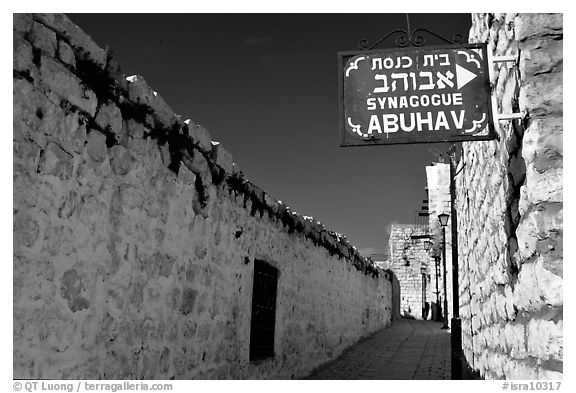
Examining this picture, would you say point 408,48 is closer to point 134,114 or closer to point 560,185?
point 560,185

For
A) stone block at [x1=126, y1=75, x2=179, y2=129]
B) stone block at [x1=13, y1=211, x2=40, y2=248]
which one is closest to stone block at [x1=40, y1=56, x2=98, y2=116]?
stone block at [x1=126, y1=75, x2=179, y2=129]

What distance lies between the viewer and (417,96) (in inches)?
135

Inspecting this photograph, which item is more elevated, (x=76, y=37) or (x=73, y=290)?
(x=76, y=37)

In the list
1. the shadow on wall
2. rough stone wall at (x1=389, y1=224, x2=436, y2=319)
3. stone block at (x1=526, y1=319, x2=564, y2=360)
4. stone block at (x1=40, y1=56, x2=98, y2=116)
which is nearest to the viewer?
stone block at (x1=526, y1=319, x2=564, y2=360)

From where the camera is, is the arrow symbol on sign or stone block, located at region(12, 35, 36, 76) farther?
the arrow symbol on sign

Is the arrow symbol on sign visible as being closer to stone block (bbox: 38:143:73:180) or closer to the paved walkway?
stone block (bbox: 38:143:73:180)

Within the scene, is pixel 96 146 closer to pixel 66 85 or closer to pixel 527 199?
pixel 66 85

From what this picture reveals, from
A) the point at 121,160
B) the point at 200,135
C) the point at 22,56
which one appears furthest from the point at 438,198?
the point at 22,56

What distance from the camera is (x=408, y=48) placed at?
354 cm

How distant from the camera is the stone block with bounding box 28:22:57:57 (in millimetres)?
3021

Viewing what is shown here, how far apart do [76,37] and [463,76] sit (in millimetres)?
2341

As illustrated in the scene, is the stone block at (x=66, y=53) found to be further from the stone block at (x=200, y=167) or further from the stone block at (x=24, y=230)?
the stone block at (x=200, y=167)

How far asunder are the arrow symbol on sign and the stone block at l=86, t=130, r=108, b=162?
2.26 metres
